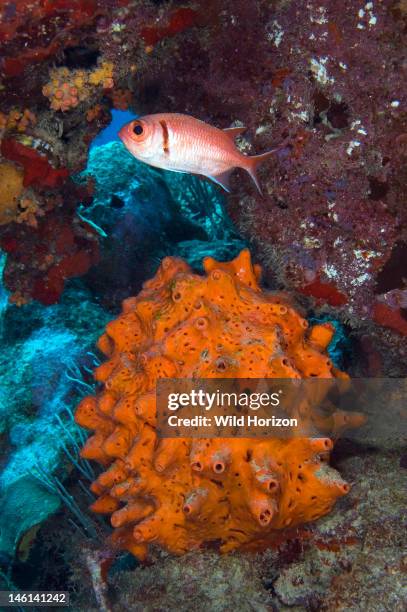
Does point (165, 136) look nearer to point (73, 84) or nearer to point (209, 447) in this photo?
point (73, 84)

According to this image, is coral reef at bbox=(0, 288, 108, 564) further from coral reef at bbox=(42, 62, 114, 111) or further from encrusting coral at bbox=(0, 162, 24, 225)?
coral reef at bbox=(42, 62, 114, 111)

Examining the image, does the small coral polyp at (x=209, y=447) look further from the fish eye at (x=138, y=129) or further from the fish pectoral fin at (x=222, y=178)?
the fish eye at (x=138, y=129)

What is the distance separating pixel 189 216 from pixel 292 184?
2.67m

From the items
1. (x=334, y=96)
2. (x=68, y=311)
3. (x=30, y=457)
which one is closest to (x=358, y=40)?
(x=334, y=96)

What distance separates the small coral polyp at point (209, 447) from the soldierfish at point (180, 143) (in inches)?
27.7

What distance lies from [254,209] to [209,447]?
2.05 m

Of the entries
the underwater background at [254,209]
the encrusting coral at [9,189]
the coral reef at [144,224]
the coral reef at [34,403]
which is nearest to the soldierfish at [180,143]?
the underwater background at [254,209]

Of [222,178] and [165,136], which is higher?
[165,136]

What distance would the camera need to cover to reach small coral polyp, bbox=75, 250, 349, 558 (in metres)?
2.64

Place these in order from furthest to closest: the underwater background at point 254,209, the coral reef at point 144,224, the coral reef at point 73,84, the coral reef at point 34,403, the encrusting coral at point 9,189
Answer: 1. the coral reef at point 144,224
2. the coral reef at point 34,403
3. the encrusting coral at point 9,189
4. the coral reef at point 73,84
5. the underwater background at point 254,209

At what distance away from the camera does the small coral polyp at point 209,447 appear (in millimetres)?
2641

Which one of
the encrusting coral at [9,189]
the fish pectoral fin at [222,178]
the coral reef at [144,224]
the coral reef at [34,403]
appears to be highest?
the fish pectoral fin at [222,178]

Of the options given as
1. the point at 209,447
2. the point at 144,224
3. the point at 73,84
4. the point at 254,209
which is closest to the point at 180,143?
the point at 254,209

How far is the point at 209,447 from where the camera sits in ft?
8.62
